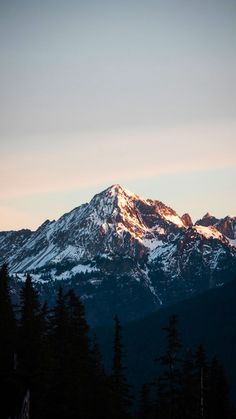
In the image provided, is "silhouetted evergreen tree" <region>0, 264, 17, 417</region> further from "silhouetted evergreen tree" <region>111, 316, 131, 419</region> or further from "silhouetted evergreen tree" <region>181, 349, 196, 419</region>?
"silhouetted evergreen tree" <region>181, 349, 196, 419</region>

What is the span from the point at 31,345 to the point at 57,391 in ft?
17.6

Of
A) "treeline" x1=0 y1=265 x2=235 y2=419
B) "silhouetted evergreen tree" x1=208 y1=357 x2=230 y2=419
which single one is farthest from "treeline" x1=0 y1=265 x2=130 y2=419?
"silhouetted evergreen tree" x1=208 y1=357 x2=230 y2=419

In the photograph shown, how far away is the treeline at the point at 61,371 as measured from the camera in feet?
226

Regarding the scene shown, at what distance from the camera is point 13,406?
62.8 m

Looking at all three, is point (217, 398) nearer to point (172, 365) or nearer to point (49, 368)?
point (172, 365)

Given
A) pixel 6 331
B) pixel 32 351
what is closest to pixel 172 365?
pixel 32 351

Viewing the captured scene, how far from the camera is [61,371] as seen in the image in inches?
3046

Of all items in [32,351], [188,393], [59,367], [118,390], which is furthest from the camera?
[118,390]

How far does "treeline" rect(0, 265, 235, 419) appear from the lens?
68.8 meters

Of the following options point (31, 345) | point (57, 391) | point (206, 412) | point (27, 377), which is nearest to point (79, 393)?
point (57, 391)

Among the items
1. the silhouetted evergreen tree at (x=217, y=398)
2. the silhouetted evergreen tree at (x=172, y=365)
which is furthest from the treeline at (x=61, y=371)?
the silhouetted evergreen tree at (x=217, y=398)

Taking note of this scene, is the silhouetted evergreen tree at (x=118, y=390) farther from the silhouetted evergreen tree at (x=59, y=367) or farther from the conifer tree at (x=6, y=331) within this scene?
the conifer tree at (x=6, y=331)

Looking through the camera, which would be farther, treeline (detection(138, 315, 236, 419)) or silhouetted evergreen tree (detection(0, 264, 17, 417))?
treeline (detection(138, 315, 236, 419))

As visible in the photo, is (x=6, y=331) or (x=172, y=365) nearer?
(x=6, y=331)
